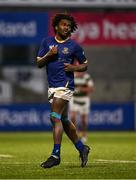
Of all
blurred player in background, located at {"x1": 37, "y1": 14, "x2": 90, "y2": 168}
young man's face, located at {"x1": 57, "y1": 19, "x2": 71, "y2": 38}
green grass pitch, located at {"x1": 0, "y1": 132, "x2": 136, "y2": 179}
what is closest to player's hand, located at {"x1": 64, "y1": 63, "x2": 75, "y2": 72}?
blurred player in background, located at {"x1": 37, "y1": 14, "x2": 90, "y2": 168}

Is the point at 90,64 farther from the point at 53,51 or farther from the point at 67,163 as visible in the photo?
the point at 53,51

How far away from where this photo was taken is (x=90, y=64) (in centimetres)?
3198

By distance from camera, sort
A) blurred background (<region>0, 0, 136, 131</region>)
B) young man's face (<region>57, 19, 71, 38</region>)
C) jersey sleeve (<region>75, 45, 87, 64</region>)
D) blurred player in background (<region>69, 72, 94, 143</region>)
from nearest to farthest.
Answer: young man's face (<region>57, 19, 71, 38</region>) → jersey sleeve (<region>75, 45, 87, 64</region>) → blurred player in background (<region>69, 72, 94, 143</region>) → blurred background (<region>0, 0, 136, 131</region>)

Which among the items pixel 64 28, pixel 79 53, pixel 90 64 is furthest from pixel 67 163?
pixel 90 64

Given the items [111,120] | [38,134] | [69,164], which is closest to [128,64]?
[111,120]

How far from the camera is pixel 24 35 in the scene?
28.7 m

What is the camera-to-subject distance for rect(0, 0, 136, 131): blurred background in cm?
2836

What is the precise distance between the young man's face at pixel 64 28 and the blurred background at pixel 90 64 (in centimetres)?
1343

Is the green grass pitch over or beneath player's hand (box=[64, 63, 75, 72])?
beneath

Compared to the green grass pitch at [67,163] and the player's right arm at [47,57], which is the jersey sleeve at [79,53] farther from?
the green grass pitch at [67,163]

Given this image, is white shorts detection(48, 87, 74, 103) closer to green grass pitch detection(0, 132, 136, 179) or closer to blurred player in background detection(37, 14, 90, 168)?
blurred player in background detection(37, 14, 90, 168)

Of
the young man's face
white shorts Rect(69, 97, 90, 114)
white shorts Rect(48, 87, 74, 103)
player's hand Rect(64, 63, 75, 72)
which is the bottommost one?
white shorts Rect(69, 97, 90, 114)

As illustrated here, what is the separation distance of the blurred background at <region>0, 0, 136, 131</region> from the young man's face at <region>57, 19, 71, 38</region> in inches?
529

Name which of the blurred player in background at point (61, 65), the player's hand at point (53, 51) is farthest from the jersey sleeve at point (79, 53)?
the player's hand at point (53, 51)
